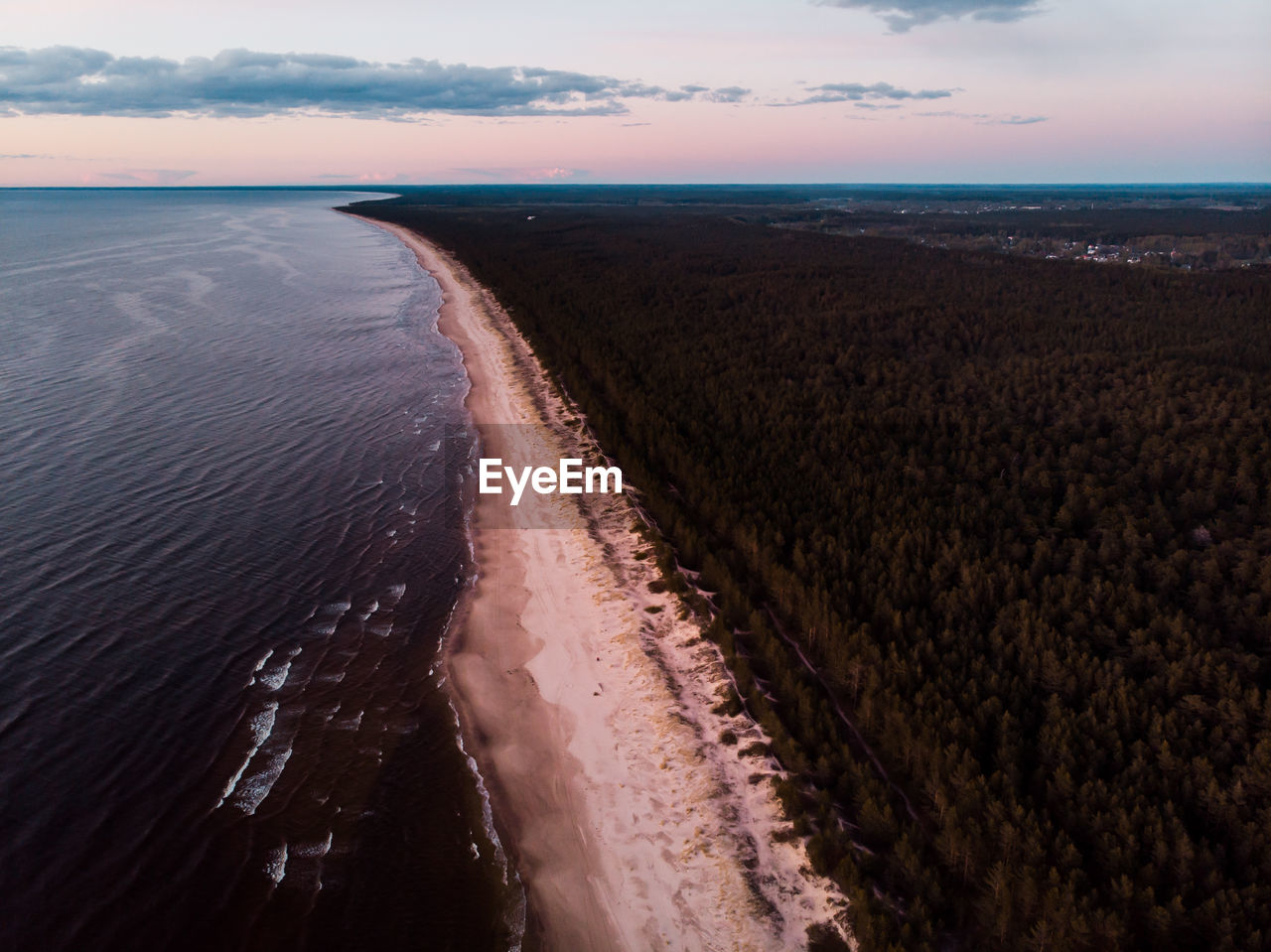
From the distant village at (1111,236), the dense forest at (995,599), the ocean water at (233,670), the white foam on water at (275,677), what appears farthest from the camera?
the distant village at (1111,236)

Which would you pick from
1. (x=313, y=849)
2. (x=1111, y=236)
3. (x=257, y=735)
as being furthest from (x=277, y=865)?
(x=1111, y=236)

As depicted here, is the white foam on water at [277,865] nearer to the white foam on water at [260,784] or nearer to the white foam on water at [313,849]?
the white foam on water at [313,849]

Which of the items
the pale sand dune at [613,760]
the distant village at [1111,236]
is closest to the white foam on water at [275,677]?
the pale sand dune at [613,760]

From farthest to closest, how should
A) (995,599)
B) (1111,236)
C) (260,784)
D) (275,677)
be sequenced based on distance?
1. (1111,236)
2. (995,599)
3. (275,677)
4. (260,784)

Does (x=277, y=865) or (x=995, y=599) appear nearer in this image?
(x=277, y=865)

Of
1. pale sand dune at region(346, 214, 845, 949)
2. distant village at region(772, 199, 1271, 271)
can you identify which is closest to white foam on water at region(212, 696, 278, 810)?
pale sand dune at region(346, 214, 845, 949)

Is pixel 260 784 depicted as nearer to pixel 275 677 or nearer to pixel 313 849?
pixel 313 849

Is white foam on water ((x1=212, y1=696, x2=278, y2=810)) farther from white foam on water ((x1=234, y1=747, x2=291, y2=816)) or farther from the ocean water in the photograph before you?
white foam on water ((x1=234, y1=747, x2=291, y2=816))
